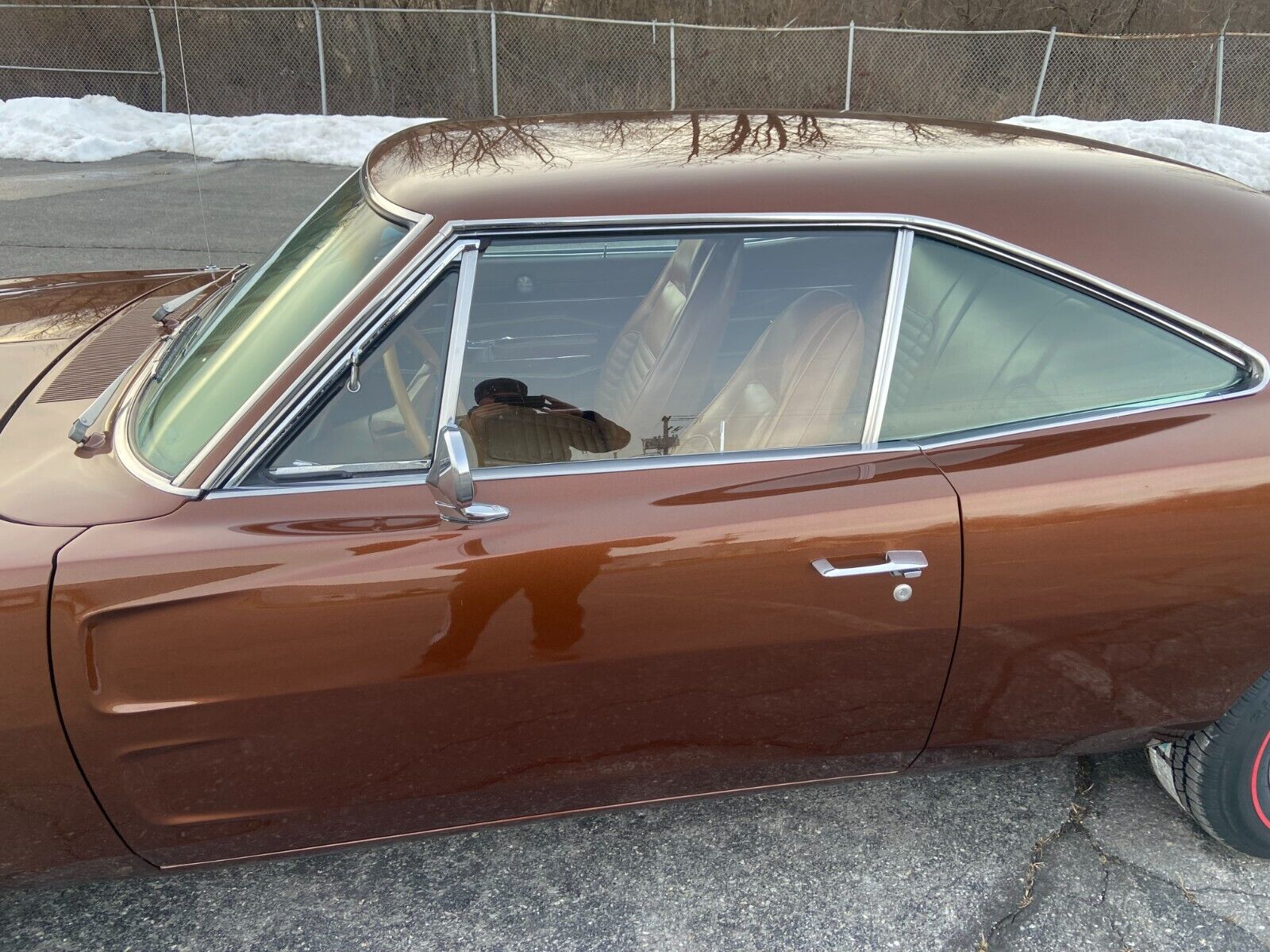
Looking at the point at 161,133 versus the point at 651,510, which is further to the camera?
the point at 161,133

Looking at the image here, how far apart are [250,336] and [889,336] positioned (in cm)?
131

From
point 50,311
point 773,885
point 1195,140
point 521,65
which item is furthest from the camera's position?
point 521,65

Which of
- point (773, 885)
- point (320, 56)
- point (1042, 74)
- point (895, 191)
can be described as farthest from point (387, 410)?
point (320, 56)

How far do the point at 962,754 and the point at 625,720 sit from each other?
0.79m

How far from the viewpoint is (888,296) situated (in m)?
1.98

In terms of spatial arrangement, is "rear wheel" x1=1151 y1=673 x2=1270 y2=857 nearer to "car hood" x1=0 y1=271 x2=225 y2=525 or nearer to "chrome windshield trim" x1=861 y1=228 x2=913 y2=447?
"chrome windshield trim" x1=861 y1=228 x2=913 y2=447

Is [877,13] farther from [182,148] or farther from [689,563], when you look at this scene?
[689,563]

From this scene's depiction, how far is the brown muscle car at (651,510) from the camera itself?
175 centimetres

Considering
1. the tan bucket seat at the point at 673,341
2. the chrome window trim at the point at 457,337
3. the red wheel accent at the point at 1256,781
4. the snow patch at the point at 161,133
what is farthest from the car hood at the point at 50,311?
the snow patch at the point at 161,133

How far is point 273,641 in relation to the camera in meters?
1.73

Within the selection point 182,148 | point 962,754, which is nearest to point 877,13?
point 182,148

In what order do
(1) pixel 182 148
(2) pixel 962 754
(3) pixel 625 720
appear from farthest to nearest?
1. (1) pixel 182 148
2. (2) pixel 962 754
3. (3) pixel 625 720

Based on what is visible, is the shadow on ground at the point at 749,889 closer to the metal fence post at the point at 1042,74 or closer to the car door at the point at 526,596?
the car door at the point at 526,596

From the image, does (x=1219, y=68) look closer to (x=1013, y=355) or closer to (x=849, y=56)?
(x=849, y=56)
